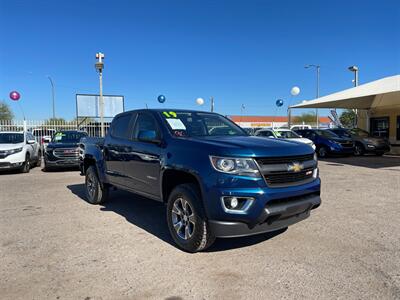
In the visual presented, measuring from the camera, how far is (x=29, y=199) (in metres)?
7.65

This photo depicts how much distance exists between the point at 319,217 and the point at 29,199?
6.15m

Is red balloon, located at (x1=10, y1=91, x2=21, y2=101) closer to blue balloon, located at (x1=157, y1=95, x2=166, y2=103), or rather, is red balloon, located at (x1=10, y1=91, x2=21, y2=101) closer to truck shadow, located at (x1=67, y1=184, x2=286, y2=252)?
blue balloon, located at (x1=157, y1=95, x2=166, y2=103)

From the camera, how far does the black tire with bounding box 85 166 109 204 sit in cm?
691

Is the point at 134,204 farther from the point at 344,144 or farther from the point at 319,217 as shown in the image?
the point at 344,144

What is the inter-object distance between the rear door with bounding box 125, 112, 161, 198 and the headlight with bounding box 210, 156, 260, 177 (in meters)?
1.22

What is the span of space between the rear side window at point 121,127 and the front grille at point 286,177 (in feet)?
9.32

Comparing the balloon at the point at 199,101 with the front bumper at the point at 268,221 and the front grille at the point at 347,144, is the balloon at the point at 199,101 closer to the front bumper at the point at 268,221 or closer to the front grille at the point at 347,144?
the front grille at the point at 347,144

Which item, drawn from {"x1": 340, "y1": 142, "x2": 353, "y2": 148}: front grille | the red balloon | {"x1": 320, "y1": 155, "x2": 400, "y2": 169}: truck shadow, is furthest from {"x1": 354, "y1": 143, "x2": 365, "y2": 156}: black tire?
the red balloon

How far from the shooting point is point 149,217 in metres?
6.00

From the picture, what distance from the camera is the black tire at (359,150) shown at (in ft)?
60.4

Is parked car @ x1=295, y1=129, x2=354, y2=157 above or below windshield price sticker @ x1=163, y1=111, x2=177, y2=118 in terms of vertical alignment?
below

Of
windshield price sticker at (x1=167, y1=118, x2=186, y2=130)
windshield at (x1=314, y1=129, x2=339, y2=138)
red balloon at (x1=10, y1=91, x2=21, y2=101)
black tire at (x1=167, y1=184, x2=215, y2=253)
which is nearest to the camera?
black tire at (x1=167, y1=184, x2=215, y2=253)

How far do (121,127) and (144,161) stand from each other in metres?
1.34

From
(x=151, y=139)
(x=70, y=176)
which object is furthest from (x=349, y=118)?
(x=151, y=139)
